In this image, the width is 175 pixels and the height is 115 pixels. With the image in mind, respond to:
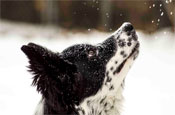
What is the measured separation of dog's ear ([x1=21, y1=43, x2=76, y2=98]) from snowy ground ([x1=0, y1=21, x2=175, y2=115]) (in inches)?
48.3

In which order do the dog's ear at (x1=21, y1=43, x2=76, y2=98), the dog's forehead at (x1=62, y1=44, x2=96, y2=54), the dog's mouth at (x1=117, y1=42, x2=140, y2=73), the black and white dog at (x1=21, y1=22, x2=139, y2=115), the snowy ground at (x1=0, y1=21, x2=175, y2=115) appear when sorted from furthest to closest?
the snowy ground at (x1=0, y1=21, x2=175, y2=115)
the dog's mouth at (x1=117, y1=42, x2=140, y2=73)
the dog's forehead at (x1=62, y1=44, x2=96, y2=54)
the black and white dog at (x1=21, y1=22, x2=139, y2=115)
the dog's ear at (x1=21, y1=43, x2=76, y2=98)

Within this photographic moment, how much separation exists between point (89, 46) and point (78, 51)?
0.14m

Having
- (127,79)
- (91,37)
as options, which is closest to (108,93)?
(127,79)

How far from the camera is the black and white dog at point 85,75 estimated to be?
165 inches

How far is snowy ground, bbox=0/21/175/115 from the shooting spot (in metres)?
7.88

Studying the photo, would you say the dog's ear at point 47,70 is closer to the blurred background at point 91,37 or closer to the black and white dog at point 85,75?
the black and white dog at point 85,75

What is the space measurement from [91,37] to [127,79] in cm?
304

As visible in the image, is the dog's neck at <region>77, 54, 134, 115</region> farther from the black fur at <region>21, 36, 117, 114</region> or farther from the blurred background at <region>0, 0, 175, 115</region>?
the blurred background at <region>0, 0, 175, 115</region>

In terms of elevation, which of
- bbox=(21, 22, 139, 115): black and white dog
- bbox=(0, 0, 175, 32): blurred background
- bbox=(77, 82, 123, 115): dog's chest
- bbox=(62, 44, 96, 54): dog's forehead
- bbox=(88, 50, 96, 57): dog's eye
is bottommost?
bbox=(77, 82, 123, 115): dog's chest

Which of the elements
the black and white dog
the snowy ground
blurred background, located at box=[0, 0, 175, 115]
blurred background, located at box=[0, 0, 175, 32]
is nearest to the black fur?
the black and white dog

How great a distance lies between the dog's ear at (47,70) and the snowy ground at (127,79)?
123 cm

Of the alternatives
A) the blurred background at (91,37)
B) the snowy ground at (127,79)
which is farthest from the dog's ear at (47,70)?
the blurred background at (91,37)

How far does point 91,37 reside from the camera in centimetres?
1236

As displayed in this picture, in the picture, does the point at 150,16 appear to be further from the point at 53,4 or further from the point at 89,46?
the point at 89,46
